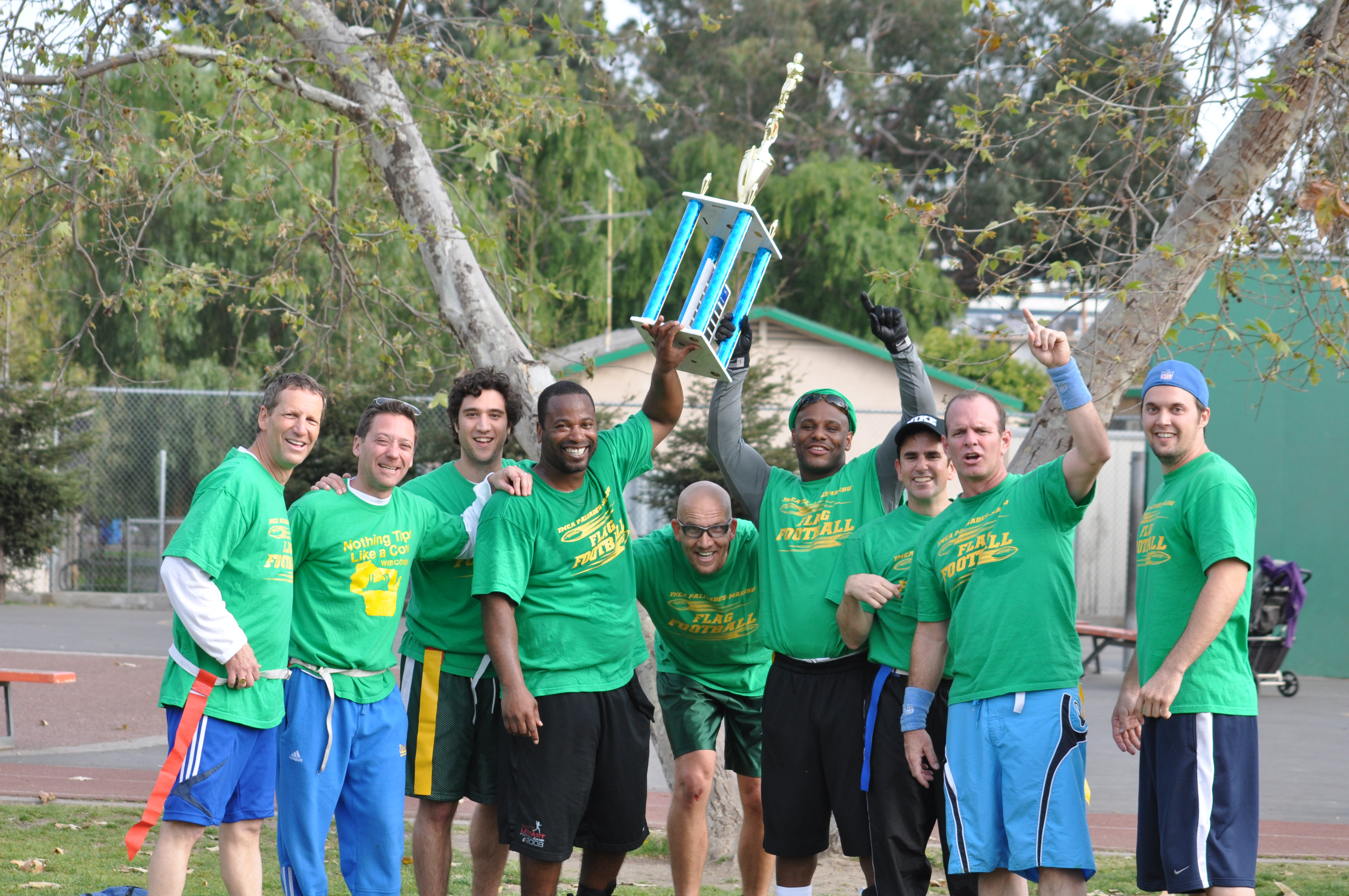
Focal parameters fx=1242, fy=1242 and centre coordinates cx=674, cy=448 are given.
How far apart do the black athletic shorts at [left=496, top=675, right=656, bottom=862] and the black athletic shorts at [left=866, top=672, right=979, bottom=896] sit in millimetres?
879

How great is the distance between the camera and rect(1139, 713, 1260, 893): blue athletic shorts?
3.96 m

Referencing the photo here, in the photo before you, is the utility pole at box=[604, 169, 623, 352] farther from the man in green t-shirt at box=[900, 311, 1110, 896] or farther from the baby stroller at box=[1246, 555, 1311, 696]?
the man in green t-shirt at box=[900, 311, 1110, 896]

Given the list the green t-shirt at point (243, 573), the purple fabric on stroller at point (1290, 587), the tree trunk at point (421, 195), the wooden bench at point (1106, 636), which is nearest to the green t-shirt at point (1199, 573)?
the green t-shirt at point (243, 573)

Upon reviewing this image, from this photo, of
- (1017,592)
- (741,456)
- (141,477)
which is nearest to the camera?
(1017,592)

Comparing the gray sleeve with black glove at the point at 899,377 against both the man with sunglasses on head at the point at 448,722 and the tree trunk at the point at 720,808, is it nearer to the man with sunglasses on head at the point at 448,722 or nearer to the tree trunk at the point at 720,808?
the man with sunglasses on head at the point at 448,722

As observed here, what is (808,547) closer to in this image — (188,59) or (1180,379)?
(1180,379)

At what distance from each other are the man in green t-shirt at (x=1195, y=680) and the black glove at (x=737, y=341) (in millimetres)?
1628

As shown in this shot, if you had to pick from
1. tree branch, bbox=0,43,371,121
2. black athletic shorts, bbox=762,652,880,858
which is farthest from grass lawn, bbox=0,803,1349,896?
tree branch, bbox=0,43,371,121

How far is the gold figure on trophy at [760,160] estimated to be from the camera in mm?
4871

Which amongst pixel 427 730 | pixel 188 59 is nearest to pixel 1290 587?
pixel 427 730

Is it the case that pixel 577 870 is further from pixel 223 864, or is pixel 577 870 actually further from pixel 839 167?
pixel 839 167

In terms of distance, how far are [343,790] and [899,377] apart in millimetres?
2615

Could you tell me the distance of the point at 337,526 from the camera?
4.56 metres

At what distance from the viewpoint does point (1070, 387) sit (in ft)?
13.2
